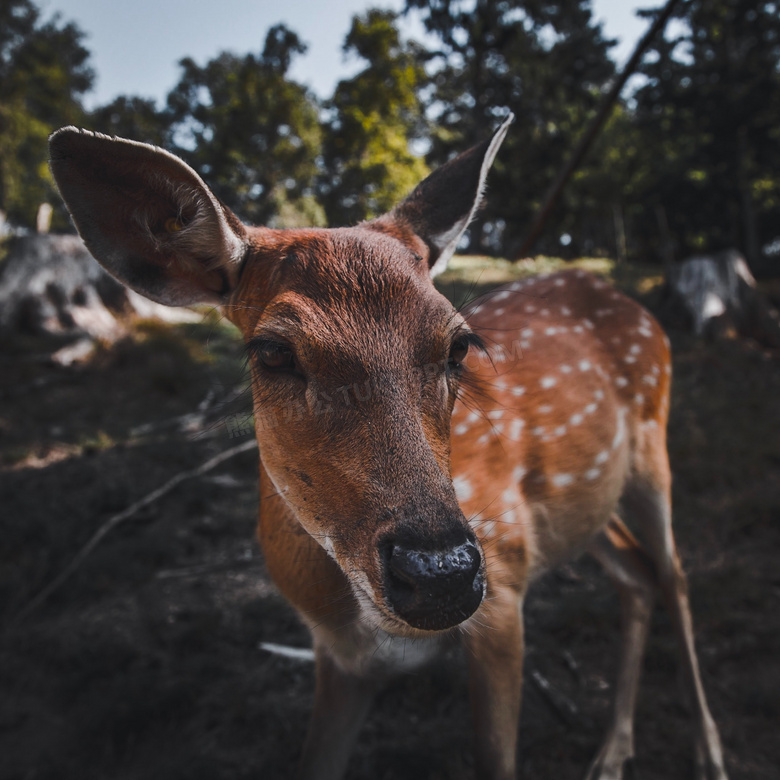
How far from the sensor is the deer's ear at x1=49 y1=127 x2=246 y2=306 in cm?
136

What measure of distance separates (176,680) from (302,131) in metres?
17.9

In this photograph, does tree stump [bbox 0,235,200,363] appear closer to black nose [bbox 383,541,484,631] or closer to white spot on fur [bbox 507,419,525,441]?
white spot on fur [bbox 507,419,525,441]

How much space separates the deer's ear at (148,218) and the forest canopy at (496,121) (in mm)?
9950

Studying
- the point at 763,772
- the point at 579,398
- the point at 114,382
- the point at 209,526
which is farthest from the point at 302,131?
the point at 763,772

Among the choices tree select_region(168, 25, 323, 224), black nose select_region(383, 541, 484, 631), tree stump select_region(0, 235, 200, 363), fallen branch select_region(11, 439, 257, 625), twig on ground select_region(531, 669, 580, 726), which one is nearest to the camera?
black nose select_region(383, 541, 484, 631)

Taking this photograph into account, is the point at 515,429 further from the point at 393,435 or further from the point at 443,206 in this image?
the point at 393,435

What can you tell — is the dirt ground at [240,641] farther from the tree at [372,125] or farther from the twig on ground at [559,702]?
the tree at [372,125]

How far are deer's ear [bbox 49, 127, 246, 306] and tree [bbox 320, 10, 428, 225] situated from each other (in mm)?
16890

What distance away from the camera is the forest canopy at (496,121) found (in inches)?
568

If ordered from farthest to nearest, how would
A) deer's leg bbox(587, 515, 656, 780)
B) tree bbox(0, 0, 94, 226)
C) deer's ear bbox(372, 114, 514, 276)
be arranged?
tree bbox(0, 0, 94, 226) → deer's leg bbox(587, 515, 656, 780) → deer's ear bbox(372, 114, 514, 276)

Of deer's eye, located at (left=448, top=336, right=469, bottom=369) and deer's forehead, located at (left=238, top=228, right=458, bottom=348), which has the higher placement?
deer's forehead, located at (left=238, top=228, right=458, bottom=348)

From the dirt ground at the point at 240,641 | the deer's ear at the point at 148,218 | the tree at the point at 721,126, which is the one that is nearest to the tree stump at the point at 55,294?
the dirt ground at the point at 240,641

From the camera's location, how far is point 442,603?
103 cm

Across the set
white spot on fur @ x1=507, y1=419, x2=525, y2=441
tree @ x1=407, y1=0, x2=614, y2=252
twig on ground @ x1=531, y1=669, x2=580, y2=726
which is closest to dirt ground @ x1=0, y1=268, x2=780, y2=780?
twig on ground @ x1=531, y1=669, x2=580, y2=726
